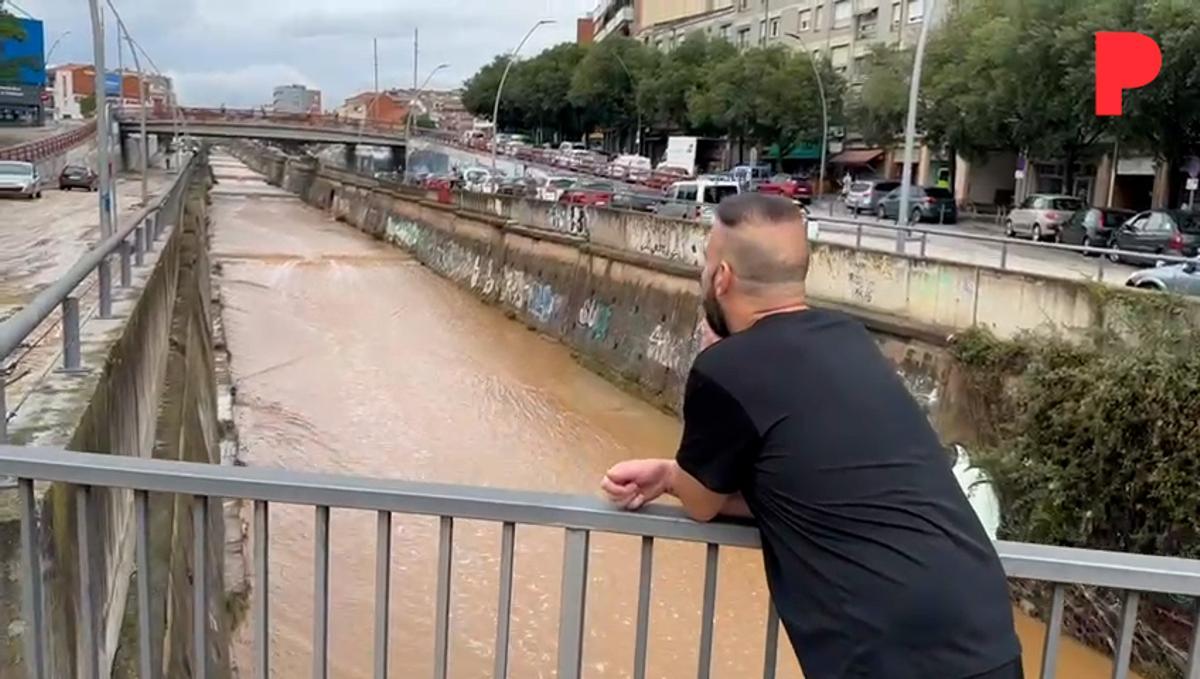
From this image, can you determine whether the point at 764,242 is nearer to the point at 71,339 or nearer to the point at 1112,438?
the point at 71,339

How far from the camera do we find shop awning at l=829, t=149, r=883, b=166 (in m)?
57.7

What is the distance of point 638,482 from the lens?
2.44m

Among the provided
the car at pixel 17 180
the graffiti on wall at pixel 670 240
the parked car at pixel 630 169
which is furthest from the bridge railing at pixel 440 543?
the parked car at pixel 630 169

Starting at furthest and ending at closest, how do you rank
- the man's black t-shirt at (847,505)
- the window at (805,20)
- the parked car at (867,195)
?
the window at (805,20)
the parked car at (867,195)
the man's black t-shirt at (847,505)

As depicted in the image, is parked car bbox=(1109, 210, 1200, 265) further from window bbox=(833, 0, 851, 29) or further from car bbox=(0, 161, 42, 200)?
window bbox=(833, 0, 851, 29)

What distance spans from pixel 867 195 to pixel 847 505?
42157 mm

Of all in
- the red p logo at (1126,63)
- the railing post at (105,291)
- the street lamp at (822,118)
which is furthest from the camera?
the street lamp at (822,118)

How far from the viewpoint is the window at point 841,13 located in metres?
60.8

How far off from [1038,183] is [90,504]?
4781 centimetres

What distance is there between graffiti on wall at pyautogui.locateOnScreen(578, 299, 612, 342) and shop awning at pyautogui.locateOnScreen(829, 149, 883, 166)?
3451cm

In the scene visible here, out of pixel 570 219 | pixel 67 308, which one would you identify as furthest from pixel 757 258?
pixel 570 219

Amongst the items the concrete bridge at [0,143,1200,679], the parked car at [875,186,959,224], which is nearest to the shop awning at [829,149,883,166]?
the parked car at [875,186,959,224]

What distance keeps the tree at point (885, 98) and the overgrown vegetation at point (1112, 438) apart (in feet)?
111

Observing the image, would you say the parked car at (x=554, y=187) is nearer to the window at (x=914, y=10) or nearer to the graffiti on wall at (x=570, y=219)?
the graffiti on wall at (x=570, y=219)
